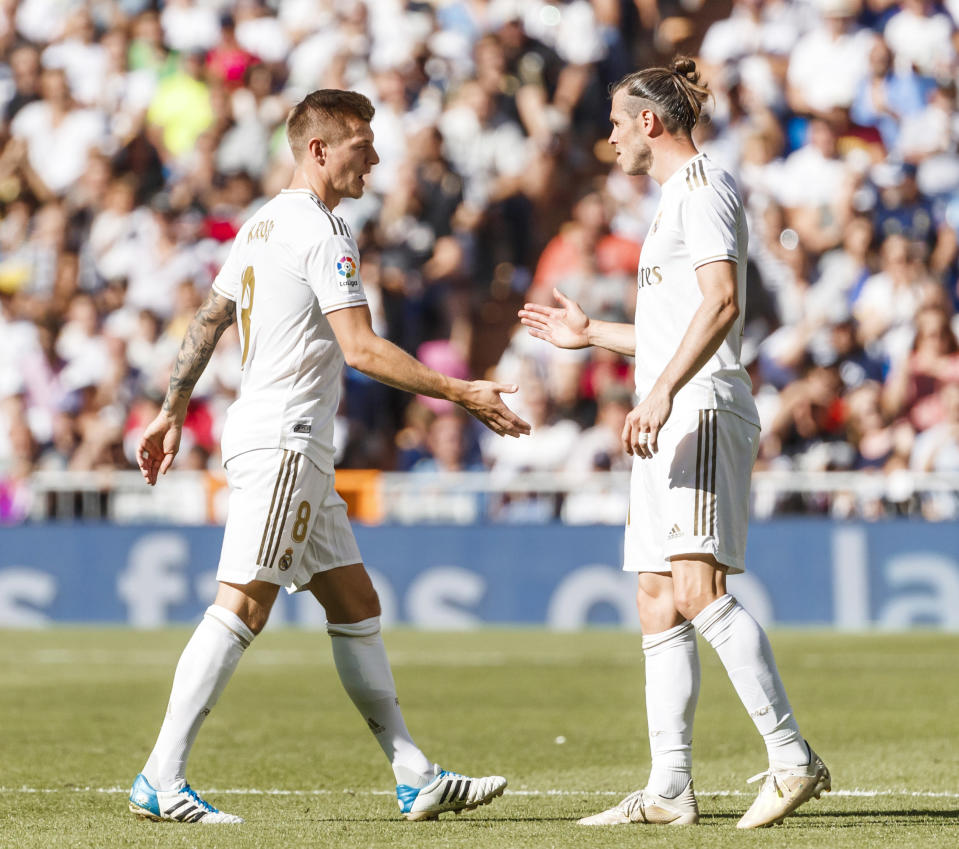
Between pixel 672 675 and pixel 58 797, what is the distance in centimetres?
224

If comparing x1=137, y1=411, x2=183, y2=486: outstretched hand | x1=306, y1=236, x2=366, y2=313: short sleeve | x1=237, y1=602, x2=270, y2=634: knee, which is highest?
x1=306, y1=236, x2=366, y2=313: short sleeve

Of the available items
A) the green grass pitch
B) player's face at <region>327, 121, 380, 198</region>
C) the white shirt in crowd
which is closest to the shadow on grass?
the green grass pitch

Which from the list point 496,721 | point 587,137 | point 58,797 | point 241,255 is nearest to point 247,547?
point 241,255

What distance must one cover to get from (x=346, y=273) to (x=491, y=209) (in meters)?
12.0

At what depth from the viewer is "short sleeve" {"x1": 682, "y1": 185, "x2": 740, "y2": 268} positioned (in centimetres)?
545

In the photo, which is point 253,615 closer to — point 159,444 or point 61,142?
point 159,444

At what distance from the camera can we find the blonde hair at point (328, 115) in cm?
579

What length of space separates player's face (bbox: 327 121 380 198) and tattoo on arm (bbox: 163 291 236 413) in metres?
0.56

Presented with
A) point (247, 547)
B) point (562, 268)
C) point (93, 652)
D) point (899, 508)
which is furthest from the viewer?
point (562, 268)

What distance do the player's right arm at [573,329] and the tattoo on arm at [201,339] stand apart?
1.03 m

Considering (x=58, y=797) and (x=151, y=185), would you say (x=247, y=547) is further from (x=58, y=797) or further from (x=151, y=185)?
(x=151, y=185)

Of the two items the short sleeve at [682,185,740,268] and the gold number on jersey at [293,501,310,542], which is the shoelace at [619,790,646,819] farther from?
the short sleeve at [682,185,740,268]

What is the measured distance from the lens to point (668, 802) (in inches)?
223

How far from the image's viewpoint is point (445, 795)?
5.76 m
